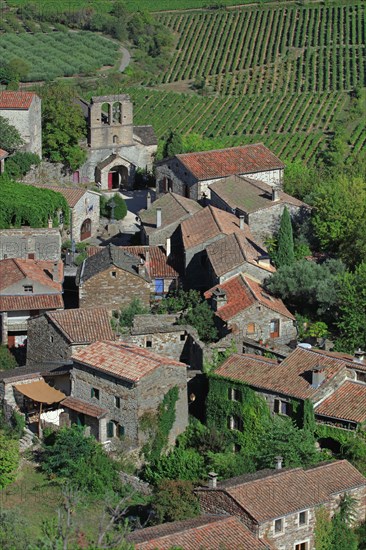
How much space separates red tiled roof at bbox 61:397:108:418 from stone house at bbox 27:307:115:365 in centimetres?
271

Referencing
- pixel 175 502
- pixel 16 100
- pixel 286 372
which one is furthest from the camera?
pixel 16 100

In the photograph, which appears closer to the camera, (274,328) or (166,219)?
(274,328)

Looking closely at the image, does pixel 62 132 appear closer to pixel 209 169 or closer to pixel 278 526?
pixel 209 169

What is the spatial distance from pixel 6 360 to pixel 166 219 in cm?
1196

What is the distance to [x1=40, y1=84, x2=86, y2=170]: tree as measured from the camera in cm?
7631

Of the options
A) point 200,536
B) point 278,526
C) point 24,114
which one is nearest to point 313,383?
point 278,526

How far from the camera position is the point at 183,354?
5591 cm

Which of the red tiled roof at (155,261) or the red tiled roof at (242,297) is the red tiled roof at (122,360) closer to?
the red tiled roof at (242,297)

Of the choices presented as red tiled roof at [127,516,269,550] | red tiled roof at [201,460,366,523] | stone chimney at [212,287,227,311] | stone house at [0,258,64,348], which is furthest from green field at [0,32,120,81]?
red tiled roof at [127,516,269,550]

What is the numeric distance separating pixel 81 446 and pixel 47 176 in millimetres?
29445

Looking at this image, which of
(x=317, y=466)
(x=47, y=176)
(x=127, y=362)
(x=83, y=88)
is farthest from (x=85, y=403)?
(x=83, y=88)

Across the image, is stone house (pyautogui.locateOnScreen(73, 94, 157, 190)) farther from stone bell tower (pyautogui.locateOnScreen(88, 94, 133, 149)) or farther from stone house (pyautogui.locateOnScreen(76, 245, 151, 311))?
stone house (pyautogui.locateOnScreen(76, 245, 151, 311))

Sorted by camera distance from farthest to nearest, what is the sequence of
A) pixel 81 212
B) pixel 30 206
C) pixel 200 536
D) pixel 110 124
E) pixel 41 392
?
pixel 110 124 → pixel 81 212 → pixel 30 206 → pixel 41 392 → pixel 200 536

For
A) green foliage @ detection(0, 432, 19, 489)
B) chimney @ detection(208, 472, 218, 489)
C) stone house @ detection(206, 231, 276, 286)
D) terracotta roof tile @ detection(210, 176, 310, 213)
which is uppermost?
terracotta roof tile @ detection(210, 176, 310, 213)
